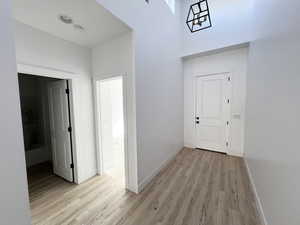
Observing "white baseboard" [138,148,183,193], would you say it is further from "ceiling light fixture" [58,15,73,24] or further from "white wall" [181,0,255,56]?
"white wall" [181,0,255,56]

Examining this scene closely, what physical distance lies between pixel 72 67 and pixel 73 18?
89 centimetres

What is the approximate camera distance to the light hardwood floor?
1.74 meters

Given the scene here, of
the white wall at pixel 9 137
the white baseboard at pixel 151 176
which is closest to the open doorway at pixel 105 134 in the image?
the white baseboard at pixel 151 176

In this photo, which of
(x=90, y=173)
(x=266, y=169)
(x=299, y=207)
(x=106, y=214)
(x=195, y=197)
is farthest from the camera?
(x=90, y=173)

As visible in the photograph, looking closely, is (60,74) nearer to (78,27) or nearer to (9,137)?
(78,27)

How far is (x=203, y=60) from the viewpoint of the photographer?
396 centimetres

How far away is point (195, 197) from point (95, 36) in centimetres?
326

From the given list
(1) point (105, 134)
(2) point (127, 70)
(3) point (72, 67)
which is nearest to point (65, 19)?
(3) point (72, 67)

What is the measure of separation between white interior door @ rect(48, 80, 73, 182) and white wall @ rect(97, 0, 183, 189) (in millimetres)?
1492

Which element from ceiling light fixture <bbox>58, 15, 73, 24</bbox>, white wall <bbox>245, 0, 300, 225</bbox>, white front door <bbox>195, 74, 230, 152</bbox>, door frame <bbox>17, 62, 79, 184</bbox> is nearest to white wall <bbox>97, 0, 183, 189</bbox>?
ceiling light fixture <bbox>58, 15, 73, 24</bbox>

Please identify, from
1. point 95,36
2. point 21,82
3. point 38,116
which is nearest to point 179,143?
point 95,36

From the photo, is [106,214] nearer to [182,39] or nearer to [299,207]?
[299,207]

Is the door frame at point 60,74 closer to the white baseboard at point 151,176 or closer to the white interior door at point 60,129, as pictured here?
the white interior door at point 60,129

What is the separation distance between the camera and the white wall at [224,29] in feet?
10.4
